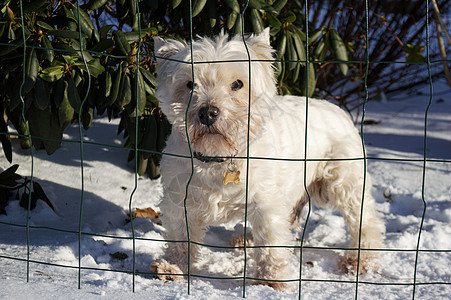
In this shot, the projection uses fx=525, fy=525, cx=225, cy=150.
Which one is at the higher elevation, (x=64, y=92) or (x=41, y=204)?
(x=64, y=92)

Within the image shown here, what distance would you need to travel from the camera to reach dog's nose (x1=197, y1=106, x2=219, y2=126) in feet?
9.37

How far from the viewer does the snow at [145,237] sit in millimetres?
2881

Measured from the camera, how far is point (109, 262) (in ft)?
11.5

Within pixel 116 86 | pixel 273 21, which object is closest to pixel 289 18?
pixel 273 21

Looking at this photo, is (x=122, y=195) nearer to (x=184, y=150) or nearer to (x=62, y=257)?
(x=62, y=257)

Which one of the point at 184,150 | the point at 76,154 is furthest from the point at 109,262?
the point at 76,154

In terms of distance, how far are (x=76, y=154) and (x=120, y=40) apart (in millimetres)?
1923

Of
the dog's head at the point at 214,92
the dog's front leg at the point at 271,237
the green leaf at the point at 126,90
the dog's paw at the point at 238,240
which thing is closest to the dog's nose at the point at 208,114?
the dog's head at the point at 214,92

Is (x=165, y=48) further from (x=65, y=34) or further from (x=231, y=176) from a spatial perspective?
(x=231, y=176)

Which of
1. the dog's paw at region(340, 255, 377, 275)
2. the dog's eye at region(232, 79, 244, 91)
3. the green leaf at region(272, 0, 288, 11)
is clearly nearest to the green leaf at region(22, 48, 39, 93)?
the dog's eye at region(232, 79, 244, 91)

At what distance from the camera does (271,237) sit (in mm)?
3225

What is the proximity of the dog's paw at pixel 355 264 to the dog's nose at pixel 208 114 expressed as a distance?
1.60 m

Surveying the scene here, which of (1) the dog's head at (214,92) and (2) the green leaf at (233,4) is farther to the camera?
(2) the green leaf at (233,4)

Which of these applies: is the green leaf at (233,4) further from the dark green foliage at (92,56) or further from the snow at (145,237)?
the snow at (145,237)
